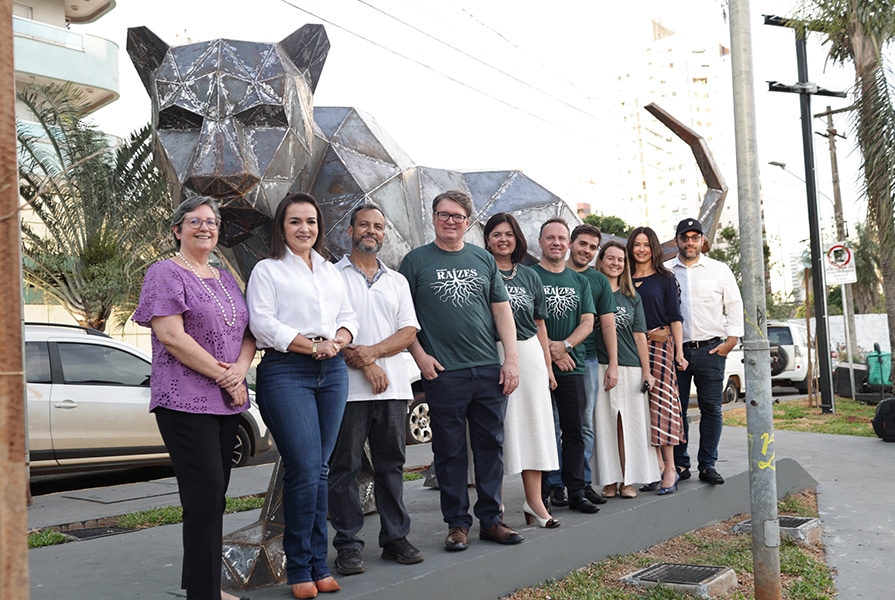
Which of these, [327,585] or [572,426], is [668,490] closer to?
[572,426]

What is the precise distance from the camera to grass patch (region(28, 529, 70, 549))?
5199mm

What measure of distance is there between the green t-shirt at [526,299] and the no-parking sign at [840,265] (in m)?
11.6

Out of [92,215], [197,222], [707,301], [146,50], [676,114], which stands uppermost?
[676,114]

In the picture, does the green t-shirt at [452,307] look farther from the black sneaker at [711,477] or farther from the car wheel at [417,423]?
the car wheel at [417,423]

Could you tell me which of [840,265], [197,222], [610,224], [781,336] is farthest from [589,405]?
[610,224]

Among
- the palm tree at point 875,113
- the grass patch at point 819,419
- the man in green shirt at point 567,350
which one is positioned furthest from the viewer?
the grass patch at point 819,419

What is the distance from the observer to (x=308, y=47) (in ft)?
15.0

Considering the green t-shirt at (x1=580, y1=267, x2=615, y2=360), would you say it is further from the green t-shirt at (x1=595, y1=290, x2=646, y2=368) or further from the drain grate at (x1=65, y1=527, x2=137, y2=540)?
the drain grate at (x1=65, y1=527, x2=137, y2=540)

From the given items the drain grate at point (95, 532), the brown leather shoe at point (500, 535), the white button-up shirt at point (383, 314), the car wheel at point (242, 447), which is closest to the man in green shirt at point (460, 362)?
the brown leather shoe at point (500, 535)

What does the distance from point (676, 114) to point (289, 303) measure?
89982 mm

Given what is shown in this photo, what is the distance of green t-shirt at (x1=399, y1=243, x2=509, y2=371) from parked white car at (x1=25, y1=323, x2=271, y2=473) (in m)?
4.79

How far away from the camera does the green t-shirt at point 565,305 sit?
536 cm

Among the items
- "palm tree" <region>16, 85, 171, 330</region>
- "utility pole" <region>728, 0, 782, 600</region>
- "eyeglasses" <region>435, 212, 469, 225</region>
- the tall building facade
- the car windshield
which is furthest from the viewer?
the tall building facade

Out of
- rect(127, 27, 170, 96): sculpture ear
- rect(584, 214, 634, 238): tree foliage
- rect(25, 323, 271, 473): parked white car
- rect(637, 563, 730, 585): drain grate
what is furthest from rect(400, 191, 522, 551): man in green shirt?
rect(584, 214, 634, 238): tree foliage
